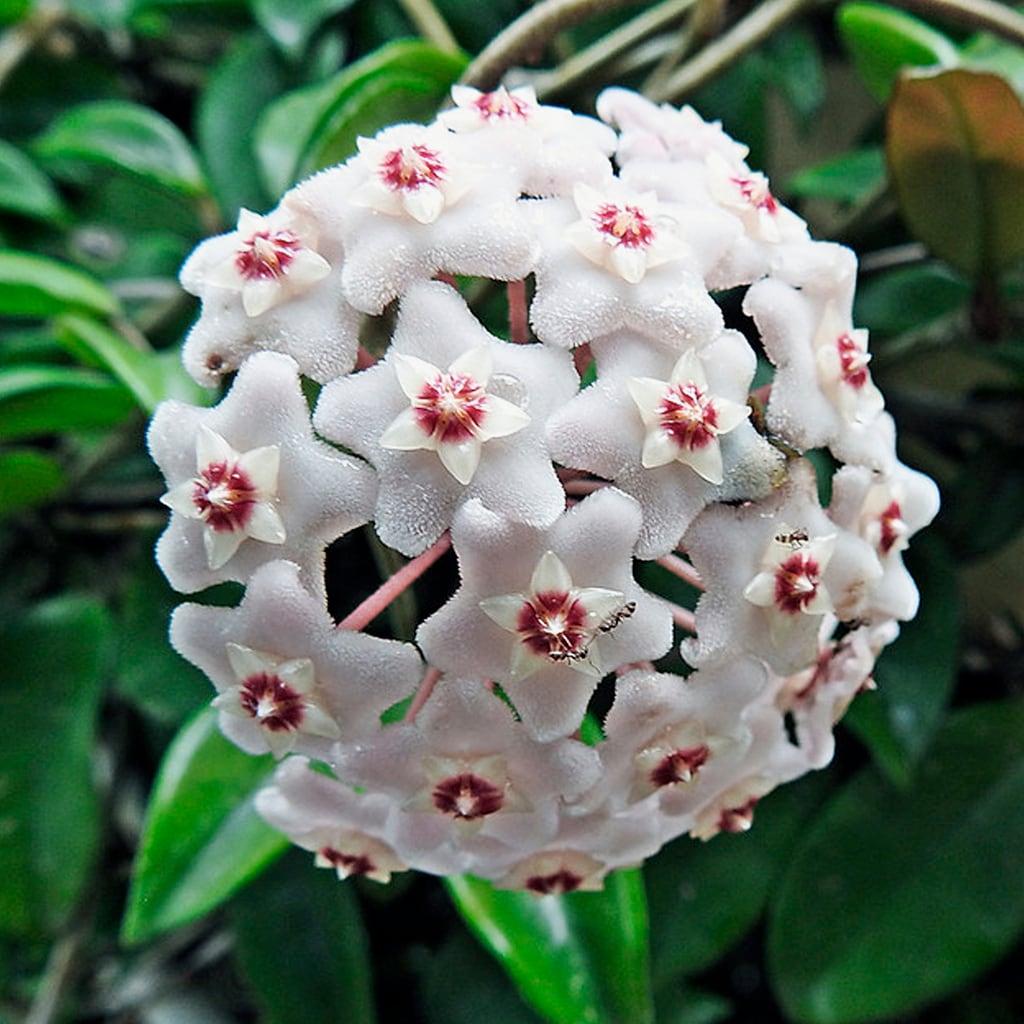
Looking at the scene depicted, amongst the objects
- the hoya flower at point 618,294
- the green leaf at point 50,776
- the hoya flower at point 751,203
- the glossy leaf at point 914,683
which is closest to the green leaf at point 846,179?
the glossy leaf at point 914,683

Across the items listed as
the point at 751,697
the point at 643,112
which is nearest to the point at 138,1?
the point at 643,112

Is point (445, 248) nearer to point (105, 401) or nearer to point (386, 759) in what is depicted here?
point (386, 759)

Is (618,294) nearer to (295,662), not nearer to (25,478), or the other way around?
(295,662)

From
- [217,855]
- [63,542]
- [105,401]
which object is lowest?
[63,542]

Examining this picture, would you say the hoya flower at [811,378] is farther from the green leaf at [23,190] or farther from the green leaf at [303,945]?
the green leaf at [23,190]

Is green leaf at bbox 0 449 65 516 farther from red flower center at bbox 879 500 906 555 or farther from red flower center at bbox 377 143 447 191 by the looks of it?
red flower center at bbox 879 500 906 555

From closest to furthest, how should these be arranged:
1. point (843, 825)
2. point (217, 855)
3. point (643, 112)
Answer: point (643, 112) < point (217, 855) < point (843, 825)

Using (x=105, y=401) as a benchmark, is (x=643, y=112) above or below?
above
